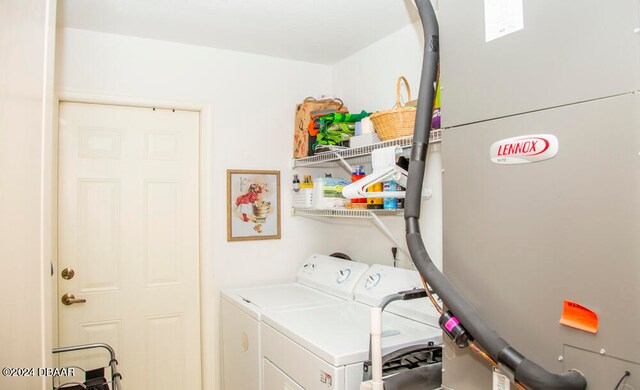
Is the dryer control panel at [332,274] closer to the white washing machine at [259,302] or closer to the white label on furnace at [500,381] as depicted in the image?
the white washing machine at [259,302]

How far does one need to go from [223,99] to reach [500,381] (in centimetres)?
234

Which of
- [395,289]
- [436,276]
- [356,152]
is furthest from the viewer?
[356,152]

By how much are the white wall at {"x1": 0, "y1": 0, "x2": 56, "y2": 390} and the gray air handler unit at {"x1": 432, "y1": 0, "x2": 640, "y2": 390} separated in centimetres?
105

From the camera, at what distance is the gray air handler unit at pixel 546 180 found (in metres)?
0.90

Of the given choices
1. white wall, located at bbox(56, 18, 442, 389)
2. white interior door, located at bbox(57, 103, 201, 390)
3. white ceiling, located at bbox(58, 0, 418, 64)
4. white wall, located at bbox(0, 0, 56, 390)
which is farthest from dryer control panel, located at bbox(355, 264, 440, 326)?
white wall, located at bbox(0, 0, 56, 390)

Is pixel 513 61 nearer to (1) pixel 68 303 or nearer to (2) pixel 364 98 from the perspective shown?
(2) pixel 364 98

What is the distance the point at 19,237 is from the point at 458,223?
3.59 feet

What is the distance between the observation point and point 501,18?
44.9 inches

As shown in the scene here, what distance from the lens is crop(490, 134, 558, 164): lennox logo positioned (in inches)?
40.3

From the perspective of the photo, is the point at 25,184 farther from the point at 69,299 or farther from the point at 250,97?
the point at 250,97

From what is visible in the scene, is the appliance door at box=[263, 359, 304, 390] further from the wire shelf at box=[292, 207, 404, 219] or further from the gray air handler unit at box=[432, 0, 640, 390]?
the wire shelf at box=[292, 207, 404, 219]

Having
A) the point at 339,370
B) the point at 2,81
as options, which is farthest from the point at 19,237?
the point at 339,370

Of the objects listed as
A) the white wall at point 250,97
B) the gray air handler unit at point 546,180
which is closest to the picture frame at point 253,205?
the white wall at point 250,97

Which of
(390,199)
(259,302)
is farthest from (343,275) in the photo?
(390,199)
